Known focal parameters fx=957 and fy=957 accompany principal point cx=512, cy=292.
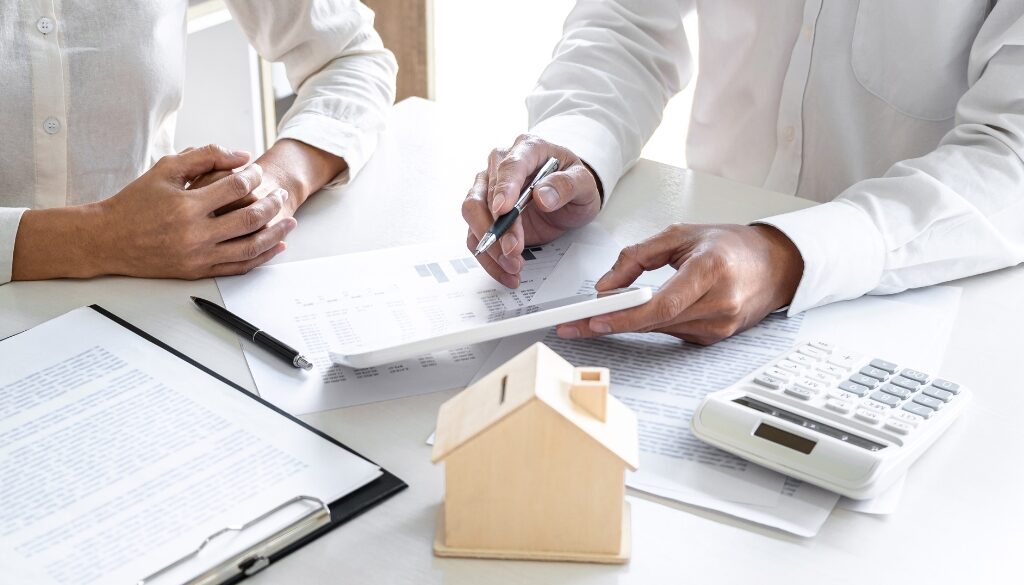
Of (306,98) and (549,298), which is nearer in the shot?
(549,298)

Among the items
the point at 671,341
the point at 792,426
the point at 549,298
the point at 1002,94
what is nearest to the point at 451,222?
the point at 549,298

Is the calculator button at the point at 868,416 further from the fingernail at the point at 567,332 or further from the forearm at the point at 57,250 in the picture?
the forearm at the point at 57,250

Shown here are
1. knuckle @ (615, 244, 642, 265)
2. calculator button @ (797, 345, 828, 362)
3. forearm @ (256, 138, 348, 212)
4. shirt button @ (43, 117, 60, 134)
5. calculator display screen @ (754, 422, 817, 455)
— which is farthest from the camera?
shirt button @ (43, 117, 60, 134)

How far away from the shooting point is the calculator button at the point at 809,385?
73cm

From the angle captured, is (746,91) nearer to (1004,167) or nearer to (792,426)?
(1004,167)

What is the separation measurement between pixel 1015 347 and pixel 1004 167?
8.9 inches

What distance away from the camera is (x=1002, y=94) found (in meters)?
1.02

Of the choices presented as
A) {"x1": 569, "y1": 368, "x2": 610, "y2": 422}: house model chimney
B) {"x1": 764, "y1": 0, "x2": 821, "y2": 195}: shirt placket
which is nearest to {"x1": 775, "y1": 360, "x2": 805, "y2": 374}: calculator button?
{"x1": 569, "y1": 368, "x2": 610, "y2": 422}: house model chimney

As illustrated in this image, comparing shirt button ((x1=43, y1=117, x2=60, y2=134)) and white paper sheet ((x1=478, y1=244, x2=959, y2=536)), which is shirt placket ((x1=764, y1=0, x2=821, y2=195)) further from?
shirt button ((x1=43, y1=117, x2=60, y2=134))

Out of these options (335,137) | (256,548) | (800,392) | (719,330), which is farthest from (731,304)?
(335,137)

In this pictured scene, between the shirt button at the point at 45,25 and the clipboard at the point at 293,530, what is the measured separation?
28.1 inches

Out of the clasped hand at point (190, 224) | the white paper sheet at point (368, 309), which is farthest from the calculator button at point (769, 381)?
the clasped hand at point (190, 224)

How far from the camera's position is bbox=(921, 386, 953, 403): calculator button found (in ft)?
2.43

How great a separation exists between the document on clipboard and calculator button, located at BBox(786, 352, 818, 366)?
1.10 ft
